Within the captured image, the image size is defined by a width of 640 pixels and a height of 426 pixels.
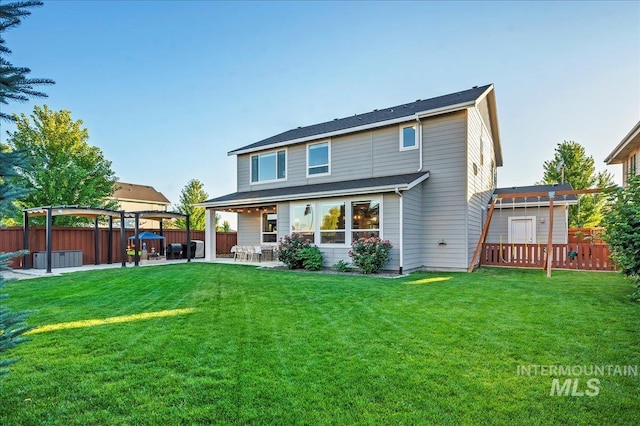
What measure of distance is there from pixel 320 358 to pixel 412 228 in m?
8.47

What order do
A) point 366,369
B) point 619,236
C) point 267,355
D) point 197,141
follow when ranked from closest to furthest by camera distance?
1. point 366,369
2. point 267,355
3. point 619,236
4. point 197,141

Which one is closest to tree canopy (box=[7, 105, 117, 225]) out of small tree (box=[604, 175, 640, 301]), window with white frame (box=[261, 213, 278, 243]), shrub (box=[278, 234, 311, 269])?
window with white frame (box=[261, 213, 278, 243])

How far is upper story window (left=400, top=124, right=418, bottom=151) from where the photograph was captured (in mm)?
12141

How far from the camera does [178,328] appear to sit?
15.0 ft

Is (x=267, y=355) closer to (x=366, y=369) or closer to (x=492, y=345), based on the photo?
(x=366, y=369)

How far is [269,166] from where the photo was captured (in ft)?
52.4

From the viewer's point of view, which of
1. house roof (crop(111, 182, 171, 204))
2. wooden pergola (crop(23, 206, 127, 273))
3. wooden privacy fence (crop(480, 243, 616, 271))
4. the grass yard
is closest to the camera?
the grass yard

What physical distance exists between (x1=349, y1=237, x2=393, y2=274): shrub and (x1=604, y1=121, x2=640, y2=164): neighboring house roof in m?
7.65

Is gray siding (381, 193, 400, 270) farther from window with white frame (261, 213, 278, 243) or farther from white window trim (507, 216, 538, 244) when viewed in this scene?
white window trim (507, 216, 538, 244)

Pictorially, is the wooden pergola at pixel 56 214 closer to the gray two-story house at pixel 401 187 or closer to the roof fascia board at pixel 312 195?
the roof fascia board at pixel 312 195

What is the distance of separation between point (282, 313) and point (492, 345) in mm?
3037

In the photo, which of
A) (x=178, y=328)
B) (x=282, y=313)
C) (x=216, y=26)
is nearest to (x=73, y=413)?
(x=178, y=328)

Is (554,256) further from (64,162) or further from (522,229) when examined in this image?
(64,162)

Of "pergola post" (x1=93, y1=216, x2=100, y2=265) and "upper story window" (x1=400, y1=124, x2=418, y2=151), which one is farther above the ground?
"upper story window" (x1=400, y1=124, x2=418, y2=151)
